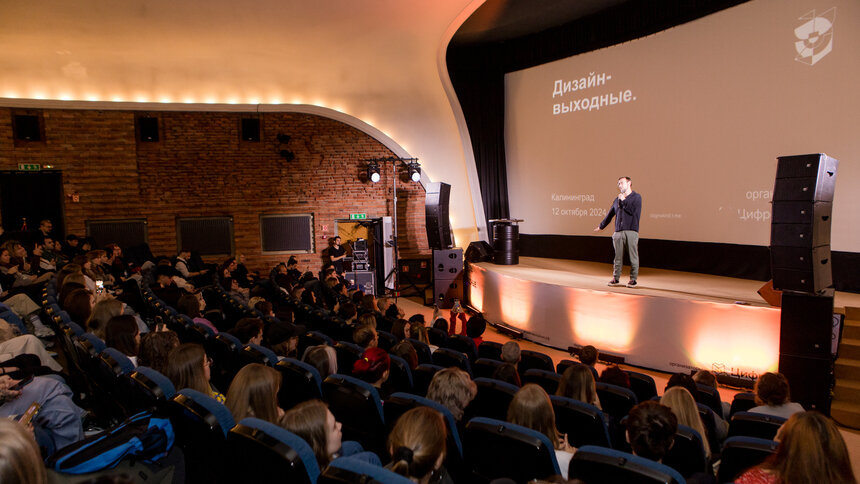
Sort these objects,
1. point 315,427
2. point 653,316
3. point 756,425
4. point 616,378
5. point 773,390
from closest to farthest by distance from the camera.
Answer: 1. point 315,427
2. point 756,425
3. point 773,390
4. point 616,378
5. point 653,316

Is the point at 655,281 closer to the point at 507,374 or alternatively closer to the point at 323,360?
the point at 507,374

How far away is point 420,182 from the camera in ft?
42.5

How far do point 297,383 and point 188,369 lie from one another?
0.69 m

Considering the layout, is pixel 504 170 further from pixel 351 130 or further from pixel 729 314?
pixel 729 314

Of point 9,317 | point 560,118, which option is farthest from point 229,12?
point 560,118

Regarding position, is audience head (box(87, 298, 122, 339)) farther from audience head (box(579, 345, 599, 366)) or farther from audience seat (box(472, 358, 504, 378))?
audience head (box(579, 345, 599, 366))

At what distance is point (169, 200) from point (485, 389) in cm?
1079

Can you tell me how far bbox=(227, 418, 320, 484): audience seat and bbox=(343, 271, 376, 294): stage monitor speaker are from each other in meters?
9.80

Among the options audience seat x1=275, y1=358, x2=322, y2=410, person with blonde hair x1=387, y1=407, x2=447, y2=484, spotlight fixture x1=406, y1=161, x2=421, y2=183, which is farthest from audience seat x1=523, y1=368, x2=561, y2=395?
spotlight fixture x1=406, y1=161, x2=421, y2=183

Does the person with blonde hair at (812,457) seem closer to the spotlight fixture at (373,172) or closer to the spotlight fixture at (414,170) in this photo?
the spotlight fixture at (414,170)

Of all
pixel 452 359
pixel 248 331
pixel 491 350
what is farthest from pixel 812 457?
pixel 248 331

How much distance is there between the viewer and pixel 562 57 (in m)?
11.0

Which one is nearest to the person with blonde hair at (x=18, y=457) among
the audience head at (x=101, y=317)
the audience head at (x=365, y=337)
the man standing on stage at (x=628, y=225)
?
the audience head at (x=365, y=337)

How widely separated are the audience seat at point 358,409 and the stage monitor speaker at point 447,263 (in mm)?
7822
